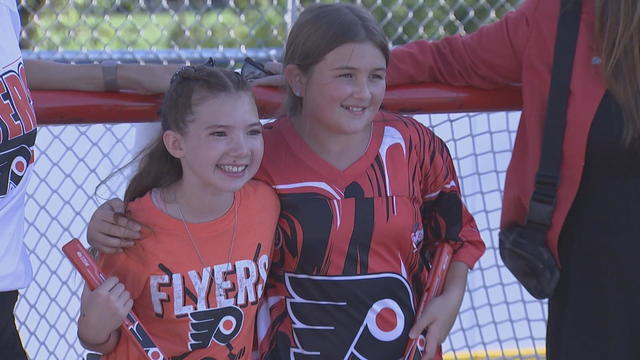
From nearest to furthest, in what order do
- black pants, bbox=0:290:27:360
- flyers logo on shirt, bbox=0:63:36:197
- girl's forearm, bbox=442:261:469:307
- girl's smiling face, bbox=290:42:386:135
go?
flyers logo on shirt, bbox=0:63:36:197, black pants, bbox=0:290:27:360, girl's smiling face, bbox=290:42:386:135, girl's forearm, bbox=442:261:469:307

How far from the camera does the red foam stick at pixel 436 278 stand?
8.25 ft

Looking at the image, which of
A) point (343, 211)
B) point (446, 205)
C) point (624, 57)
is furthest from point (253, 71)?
point (624, 57)

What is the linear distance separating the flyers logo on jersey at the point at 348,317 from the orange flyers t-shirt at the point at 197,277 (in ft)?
0.38

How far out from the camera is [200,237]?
2400 mm

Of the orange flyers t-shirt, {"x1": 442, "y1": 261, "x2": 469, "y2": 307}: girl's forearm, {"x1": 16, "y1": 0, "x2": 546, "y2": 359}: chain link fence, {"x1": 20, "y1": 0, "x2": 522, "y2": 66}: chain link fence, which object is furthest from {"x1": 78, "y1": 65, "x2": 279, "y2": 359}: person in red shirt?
{"x1": 20, "y1": 0, "x2": 522, "y2": 66}: chain link fence

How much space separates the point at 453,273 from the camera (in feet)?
8.56

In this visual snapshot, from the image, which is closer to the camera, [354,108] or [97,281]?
[97,281]

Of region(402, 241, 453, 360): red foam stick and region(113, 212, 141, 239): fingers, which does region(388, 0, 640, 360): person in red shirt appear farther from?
region(113, 212, 141, 239): fingers

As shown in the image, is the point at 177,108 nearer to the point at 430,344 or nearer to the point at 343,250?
the point at 343,250

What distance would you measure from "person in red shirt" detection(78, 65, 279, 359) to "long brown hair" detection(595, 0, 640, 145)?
0.79 meters

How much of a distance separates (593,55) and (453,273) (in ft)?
2.09

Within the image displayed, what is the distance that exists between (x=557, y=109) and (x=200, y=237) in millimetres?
848

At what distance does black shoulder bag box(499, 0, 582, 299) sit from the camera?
7.66ft

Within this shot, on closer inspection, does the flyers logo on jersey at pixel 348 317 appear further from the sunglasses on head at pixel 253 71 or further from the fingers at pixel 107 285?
the sunglasses on head at pixel 253 71
